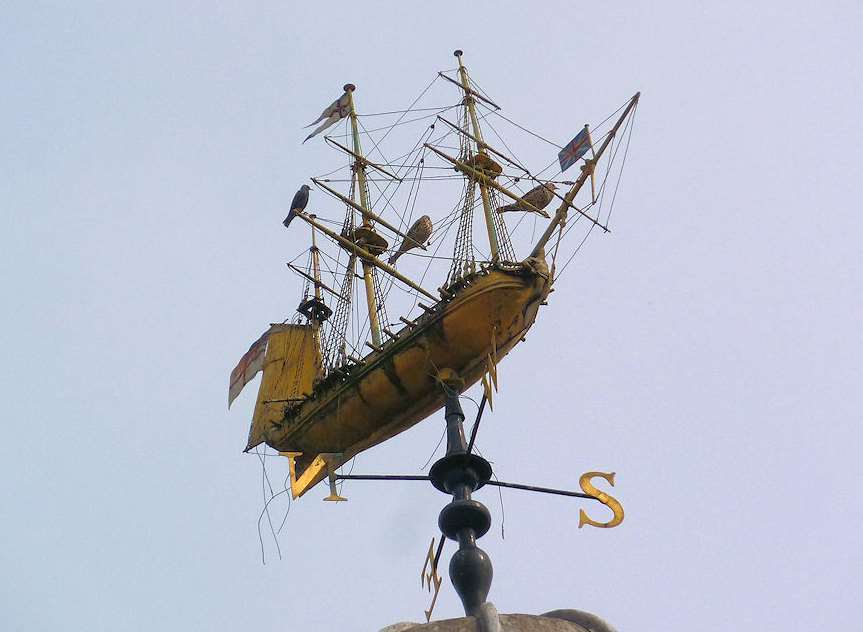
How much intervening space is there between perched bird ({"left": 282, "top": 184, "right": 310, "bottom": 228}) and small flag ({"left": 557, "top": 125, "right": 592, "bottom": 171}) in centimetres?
529

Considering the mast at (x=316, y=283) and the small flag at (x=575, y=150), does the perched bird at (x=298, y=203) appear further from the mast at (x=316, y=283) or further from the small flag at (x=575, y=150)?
the small flag at (x=575, y=150)

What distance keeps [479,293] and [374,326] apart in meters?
5.08

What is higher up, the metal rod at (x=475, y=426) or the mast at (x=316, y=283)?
the mast at (x=316, y=283)

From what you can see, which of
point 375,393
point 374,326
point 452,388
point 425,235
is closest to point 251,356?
point 374,326

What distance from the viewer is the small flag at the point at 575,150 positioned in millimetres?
16312

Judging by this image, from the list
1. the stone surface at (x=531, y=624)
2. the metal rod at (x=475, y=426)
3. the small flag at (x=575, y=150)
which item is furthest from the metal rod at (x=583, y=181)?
the stone surface at (x=531, y=624)

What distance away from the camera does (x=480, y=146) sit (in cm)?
1900

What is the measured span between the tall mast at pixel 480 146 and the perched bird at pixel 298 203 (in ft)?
9.96

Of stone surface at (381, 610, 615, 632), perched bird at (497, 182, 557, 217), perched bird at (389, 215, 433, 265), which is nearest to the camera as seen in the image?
stone surface at (381, 610, 615, 632)

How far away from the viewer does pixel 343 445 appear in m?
16.0

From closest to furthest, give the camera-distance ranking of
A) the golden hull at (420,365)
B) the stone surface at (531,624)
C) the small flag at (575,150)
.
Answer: the stone surface at (531,624), the golden hull at (420,365), the small flag at (575,150)

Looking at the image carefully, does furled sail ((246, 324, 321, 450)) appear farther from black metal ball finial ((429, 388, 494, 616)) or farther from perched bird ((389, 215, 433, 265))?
black metal ball finial ((429, 388, 494, 616))

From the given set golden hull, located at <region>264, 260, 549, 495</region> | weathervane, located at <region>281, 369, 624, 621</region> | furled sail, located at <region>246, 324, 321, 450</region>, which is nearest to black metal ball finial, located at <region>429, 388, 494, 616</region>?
weathervane, located at <region>281, 369, 624, 621</region>

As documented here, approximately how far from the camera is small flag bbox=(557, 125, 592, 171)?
53.5ft
